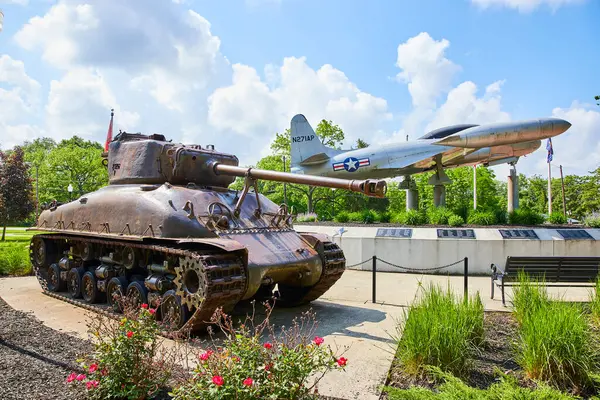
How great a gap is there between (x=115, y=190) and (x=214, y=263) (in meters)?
3.36

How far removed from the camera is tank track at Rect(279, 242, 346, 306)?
8336 mm

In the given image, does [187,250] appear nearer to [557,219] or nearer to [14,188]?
[557,219]

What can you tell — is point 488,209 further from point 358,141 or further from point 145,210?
point 358,141

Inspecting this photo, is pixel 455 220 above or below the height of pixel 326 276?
above

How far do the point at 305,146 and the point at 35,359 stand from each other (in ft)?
49.1

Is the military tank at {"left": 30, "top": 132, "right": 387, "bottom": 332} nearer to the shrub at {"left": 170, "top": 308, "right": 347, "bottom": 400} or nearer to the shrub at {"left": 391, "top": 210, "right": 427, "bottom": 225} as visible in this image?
the shrub at {"left": 170, "top": 308, "right": 347, "bottom": 400}

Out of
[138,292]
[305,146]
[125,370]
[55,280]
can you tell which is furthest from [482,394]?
[305,146]

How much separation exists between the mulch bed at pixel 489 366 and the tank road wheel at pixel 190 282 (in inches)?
106

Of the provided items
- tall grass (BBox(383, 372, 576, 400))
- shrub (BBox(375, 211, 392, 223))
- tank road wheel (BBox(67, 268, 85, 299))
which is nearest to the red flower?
tall grass (BBox(383, 372, 576, 400))

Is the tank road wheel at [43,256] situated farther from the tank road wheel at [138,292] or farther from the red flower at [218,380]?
the red flower at [218,380]

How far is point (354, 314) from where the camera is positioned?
27.0 ft

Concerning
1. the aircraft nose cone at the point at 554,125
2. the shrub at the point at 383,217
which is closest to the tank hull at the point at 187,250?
the shrub at the point at 383,217

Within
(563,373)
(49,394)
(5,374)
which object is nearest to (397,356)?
(563,373)

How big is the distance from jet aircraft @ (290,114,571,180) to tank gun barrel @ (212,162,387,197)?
10.3 meters
